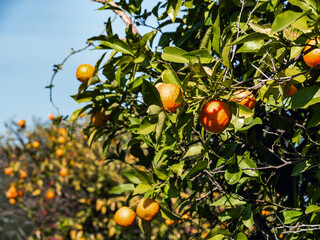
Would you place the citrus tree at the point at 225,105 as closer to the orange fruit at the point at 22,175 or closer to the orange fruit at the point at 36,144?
the orange fruit at the point at 36,144

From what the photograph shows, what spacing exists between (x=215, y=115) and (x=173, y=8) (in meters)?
0.54

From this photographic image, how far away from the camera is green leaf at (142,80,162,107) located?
76 centimetres

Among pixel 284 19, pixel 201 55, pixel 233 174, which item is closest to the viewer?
pixel 284 19

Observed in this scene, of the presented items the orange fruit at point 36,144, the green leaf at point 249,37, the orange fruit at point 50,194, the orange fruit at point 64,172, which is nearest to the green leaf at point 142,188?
the green leaf at point 249,37

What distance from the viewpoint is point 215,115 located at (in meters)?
0.76

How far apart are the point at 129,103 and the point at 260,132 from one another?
1.90 feet

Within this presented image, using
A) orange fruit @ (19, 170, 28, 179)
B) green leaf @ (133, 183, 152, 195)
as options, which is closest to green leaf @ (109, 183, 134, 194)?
green leaf @ (133, 183, 152, 195)

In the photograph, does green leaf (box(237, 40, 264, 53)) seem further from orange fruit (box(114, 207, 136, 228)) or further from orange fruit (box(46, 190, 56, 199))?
orange fruit (box(46, 190, 56, 199))

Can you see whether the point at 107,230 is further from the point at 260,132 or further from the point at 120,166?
the point at 260,132

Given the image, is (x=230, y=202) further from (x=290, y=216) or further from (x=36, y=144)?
(x=36, y=144)

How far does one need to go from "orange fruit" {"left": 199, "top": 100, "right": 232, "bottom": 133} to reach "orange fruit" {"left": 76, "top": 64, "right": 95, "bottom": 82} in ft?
2.12

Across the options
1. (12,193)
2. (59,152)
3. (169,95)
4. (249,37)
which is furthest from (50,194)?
(249,37)

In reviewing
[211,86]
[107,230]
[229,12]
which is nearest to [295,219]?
[211,86]

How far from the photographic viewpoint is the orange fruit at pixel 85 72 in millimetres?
1281
